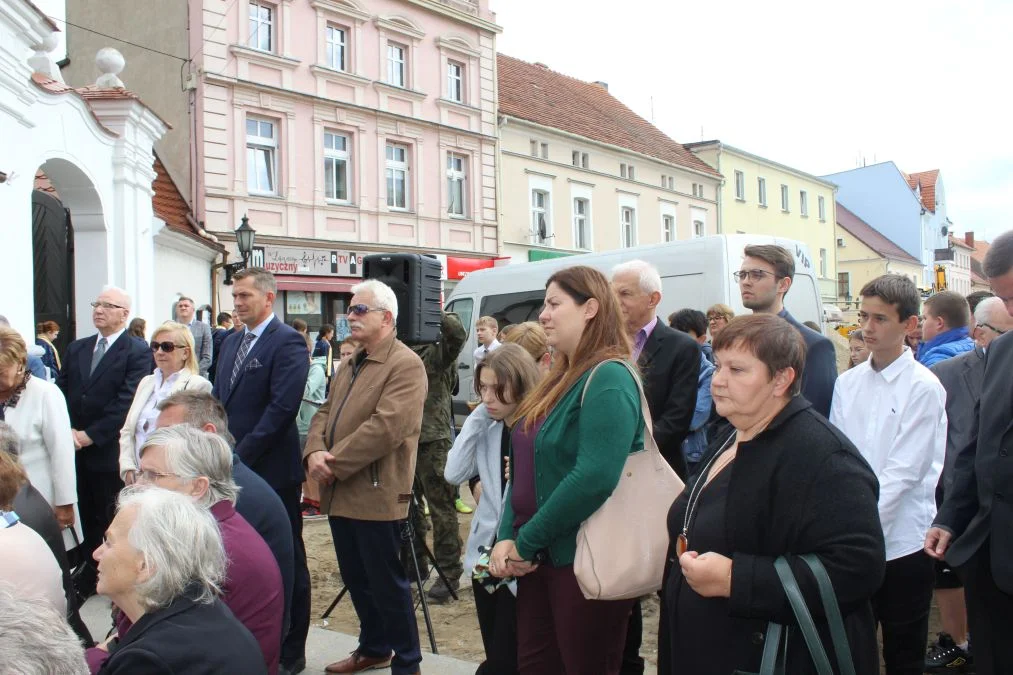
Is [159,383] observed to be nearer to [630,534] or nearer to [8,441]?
[8,441]

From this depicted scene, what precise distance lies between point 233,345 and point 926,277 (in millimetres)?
54975

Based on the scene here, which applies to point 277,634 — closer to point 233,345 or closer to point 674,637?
point 674,637

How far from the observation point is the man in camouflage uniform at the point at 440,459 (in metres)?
5.76

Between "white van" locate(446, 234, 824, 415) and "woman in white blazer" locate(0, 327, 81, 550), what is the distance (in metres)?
5.42

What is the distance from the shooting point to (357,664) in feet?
13.9

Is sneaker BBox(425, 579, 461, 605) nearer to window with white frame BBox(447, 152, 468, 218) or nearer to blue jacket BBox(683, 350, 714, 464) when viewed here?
blue jacket BBox(683, 350, 714, 464)


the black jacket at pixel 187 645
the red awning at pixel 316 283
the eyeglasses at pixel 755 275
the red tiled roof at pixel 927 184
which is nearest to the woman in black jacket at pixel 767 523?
the black jacket at pixel 187 645

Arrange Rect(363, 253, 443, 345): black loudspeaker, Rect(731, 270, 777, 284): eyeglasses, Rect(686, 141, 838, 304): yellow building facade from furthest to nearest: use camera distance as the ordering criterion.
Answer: Rect(686, 141, 838, 304): yellow building facade
Rect(363, 253, 443, 345): black loudspeaker
Rect(731, 270, 777, 284): eyeglasses

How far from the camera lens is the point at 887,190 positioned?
53062 mm

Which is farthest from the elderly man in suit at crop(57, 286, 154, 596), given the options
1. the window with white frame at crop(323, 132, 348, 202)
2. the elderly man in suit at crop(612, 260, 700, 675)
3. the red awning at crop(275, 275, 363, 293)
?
the window with white frame at crop(323, 132, 348, 202)

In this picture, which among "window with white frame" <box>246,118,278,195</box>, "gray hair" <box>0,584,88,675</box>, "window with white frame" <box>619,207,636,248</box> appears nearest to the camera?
"gray hair" <box>0,584,88,675</box>

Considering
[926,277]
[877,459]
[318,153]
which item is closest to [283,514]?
[877,459]

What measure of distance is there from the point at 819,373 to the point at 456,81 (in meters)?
20.7

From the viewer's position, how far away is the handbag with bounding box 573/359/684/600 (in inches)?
107
